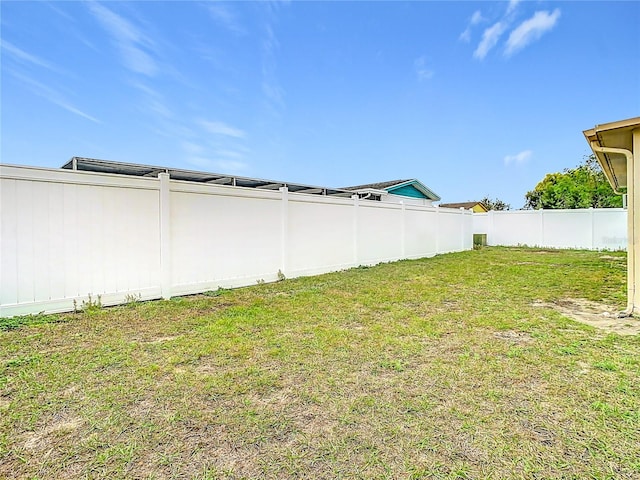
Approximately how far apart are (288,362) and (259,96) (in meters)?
12.3

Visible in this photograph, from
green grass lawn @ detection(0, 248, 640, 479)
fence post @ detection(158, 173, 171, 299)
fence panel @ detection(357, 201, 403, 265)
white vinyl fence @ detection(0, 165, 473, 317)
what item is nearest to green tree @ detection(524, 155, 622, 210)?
fence panel @ detection(357, 201, 403, 265)

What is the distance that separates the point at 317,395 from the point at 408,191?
1710 centimetres

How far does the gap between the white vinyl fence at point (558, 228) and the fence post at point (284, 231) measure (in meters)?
13.9

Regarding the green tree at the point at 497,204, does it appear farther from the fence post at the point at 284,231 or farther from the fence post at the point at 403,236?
the fence post at the point at 284,231

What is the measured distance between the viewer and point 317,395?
2.42 metres

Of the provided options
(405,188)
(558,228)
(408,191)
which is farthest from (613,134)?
(408,191)

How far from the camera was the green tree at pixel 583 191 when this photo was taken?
21958 millimetres

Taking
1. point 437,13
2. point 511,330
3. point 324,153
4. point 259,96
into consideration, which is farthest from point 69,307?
point 324,153

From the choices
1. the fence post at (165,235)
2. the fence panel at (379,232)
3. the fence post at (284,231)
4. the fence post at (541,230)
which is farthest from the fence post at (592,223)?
the fence post at (165,235)

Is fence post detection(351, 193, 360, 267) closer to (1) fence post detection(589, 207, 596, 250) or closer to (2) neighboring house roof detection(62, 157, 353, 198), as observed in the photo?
(2) neighboring house roof detection(62, 157, 353, 198)

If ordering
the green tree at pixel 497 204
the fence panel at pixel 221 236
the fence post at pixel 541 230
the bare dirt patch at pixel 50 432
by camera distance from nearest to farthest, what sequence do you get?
the bare dirt patch at pixel 50 432 < the fence panel at pixel 221 236 < the fence post at pixel 541 230 < the green tree at pixel 497 204

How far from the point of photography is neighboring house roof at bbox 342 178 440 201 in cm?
1698

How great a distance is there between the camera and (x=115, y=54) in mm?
8758

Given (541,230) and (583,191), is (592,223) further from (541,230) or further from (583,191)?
(583,191)
